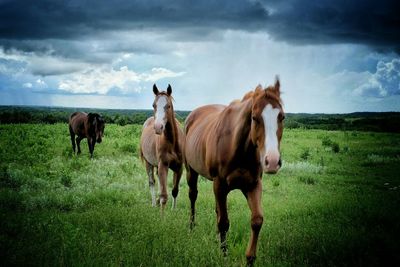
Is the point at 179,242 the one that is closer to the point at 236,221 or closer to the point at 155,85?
the point at 236,221

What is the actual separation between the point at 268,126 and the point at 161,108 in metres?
4.61

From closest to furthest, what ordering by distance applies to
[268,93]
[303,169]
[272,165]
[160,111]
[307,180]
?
[272,165] → [268,93] → [160,111] → [307,180] → [303,169]

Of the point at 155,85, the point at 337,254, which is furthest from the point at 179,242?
the point at 155,85

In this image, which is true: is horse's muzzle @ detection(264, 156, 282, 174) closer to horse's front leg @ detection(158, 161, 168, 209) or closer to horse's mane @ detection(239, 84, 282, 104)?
horse's mane @ detection(239, 84, 282, 104)

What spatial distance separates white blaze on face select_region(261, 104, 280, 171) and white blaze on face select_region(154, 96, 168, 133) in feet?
13.7

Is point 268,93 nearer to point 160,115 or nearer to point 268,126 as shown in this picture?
point 268,126

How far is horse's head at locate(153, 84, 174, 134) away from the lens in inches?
310

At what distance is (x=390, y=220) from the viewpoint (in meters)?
7.12

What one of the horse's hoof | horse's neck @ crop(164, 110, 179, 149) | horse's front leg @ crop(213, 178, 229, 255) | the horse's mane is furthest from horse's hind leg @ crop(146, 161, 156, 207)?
the horse's mane

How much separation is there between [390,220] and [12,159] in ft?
47.7

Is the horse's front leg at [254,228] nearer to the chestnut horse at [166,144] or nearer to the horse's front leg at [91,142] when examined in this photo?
the chestnut horse at [166,144]

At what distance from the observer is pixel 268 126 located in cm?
386

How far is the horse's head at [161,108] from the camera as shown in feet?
25.8

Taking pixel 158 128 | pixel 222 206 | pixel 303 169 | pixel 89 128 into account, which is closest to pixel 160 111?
pixel 158 128
